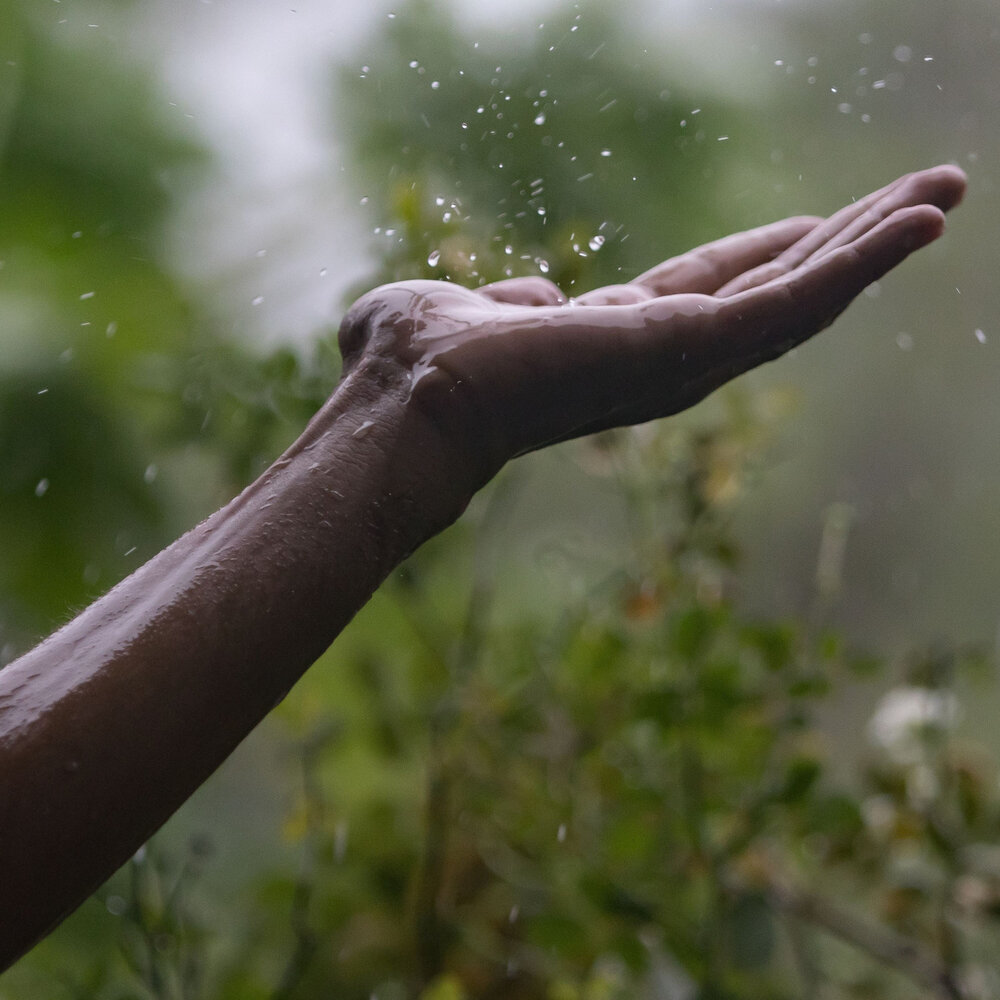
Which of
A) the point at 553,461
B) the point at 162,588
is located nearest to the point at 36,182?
the point at 553,461

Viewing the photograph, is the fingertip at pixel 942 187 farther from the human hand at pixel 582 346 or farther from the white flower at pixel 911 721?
the white flower at pixel 911 721

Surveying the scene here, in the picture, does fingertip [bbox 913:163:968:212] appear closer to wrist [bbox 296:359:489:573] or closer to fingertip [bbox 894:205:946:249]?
fingertip [bbox 894:205:946:249]

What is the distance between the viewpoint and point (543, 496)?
1.10 metres

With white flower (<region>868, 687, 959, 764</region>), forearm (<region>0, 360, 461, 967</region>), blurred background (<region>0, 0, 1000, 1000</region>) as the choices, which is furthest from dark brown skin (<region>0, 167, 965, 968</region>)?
white flower (<region>868, 687, 959, 764</region>)

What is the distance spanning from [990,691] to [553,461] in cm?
60

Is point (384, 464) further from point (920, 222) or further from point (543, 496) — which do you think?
point (543, 496)

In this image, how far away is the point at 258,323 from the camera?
93 centimetres

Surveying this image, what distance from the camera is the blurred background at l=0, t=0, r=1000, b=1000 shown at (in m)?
0.82

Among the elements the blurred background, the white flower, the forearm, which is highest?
the forearm

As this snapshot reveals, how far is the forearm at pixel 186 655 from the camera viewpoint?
0.31 m

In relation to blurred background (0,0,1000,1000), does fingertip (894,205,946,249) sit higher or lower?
higher

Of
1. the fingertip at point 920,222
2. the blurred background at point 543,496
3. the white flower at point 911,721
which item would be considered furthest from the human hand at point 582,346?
the white flower at point 911,721

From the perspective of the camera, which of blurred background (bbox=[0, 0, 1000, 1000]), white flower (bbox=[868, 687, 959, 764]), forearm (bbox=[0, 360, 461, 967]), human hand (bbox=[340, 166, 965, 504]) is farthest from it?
white flower (bbox=[868, 687, 959, 764])

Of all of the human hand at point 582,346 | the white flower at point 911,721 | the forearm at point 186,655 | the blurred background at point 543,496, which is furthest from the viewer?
the white flower at point 911,721
